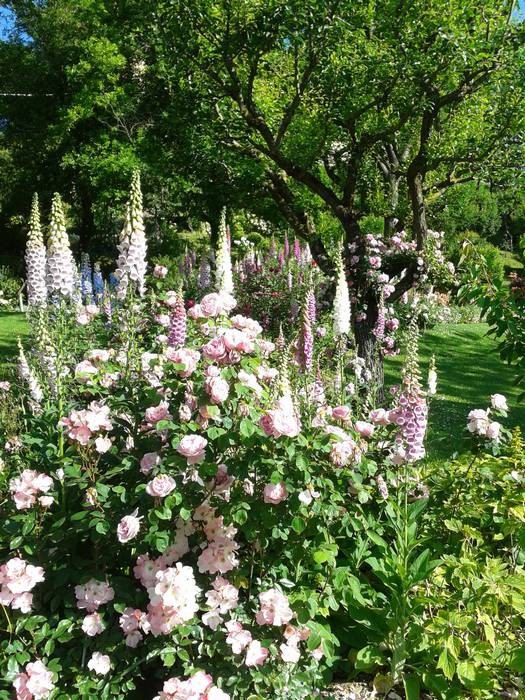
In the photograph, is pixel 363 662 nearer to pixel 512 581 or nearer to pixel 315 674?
pixel 315 674

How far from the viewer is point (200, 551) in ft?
8.00

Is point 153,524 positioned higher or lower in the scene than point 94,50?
lower

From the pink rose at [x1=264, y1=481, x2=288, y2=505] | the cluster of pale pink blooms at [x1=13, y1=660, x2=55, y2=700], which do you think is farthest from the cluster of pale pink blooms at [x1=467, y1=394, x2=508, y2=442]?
the cluster of pale pink blooms at [x1=13, y1=660, x2=55, y2=700]

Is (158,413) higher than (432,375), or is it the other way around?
(158,413)

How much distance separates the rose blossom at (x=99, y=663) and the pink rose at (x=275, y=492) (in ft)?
2.58

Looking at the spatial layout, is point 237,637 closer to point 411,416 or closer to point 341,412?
point 341,412

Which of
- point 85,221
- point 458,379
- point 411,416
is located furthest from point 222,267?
point 85,221

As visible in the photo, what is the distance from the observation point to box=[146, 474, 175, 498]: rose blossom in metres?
2.12

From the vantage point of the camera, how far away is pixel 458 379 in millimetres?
9656

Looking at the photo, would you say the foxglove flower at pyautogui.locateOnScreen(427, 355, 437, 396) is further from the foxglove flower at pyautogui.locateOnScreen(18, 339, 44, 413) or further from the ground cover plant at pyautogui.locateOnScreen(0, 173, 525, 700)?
the foxglove flower at pyautogui.locateOnScreen(18, 339, 44, 413)

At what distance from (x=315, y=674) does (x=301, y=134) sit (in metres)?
6.77

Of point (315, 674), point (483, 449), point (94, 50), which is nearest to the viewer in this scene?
point (315, 674)

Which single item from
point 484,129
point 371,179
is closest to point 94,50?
point 371,179

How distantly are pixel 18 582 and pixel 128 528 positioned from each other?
1.47 ft
